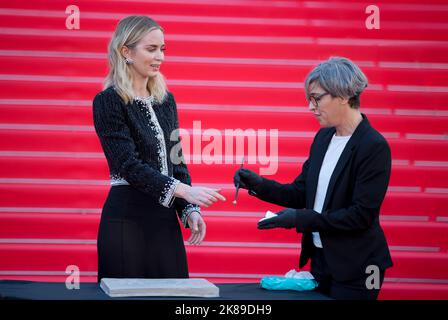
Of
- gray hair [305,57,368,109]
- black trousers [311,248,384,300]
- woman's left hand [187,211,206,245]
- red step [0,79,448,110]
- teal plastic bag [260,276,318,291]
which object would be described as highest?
gray hair [305,57,368,109]

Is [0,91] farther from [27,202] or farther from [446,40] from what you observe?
[446,40]

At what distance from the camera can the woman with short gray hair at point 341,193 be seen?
9.70 feet

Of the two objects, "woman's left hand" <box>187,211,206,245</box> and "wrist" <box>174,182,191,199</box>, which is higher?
"wrist" <box>174,182,191,199</box>

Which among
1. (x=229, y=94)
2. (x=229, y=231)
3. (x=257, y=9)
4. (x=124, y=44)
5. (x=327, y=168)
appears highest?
(x=257, y=9)

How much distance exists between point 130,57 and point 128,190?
553 millimetres

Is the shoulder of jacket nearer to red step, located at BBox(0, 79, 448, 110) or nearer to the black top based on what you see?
the black top

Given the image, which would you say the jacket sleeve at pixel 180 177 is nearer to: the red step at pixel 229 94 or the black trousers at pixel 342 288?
the black trousers at pixel 342 288

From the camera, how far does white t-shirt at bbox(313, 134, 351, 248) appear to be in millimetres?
3197

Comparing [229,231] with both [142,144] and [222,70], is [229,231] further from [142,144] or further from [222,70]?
[142,144]

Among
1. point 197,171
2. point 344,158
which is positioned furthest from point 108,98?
point 197,171

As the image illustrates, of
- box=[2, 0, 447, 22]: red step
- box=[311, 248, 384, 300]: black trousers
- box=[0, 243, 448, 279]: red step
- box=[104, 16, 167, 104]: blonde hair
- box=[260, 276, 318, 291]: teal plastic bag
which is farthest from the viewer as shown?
box=[2, 0, 447, 22]: red step

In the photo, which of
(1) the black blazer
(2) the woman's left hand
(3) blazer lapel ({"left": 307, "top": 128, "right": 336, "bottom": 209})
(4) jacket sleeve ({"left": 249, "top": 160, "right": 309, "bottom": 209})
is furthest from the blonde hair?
(1) the black blazer

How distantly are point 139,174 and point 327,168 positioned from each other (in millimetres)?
747

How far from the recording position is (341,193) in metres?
3.09
